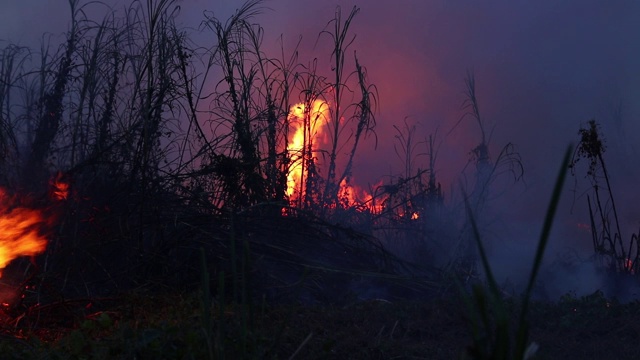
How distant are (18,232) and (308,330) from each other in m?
2.42

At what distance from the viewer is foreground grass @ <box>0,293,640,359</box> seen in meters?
3.74

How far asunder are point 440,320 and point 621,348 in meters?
1.18

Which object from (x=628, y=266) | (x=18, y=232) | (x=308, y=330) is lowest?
(x=308, y=330)

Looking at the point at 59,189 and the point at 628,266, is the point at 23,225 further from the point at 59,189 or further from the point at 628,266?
the point at 628,266

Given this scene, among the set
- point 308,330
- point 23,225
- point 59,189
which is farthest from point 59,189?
point 308,330

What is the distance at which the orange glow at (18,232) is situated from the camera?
520 cm

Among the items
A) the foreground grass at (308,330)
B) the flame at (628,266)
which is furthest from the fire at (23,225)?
the flame at (628,266)

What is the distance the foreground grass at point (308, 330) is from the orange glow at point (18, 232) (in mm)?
503

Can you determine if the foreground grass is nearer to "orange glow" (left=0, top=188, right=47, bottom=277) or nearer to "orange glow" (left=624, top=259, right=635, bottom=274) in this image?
"orange glow" (left=0, top=188, right=47, bottom=277)

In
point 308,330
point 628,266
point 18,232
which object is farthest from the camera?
point 628,266

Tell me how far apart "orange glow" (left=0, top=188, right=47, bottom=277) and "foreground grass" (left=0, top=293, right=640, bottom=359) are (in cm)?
50

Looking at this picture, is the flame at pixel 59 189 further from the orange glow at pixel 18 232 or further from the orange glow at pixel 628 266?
the orange glow at pixel 628 266

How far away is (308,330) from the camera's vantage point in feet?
14.6

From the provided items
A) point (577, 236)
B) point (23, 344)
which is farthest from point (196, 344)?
point (577, 236)
